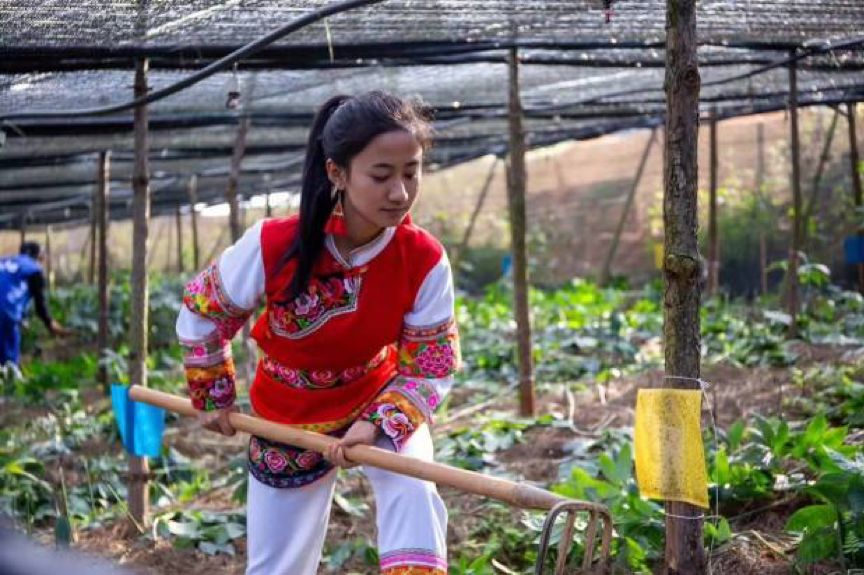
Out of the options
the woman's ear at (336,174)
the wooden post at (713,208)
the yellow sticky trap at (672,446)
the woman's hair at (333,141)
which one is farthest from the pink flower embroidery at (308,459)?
the wooden post at (713,208)

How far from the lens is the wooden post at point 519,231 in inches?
246

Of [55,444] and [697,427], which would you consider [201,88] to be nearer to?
[55,444]

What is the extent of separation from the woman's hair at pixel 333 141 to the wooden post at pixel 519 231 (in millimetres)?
3323

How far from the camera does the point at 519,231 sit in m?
6.32

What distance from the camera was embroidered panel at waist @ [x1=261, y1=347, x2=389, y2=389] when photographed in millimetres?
2928

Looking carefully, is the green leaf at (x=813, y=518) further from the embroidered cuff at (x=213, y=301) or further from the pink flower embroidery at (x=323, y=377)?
the embroidered cuff at (x=213, y=301)

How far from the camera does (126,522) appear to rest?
16.0 feet

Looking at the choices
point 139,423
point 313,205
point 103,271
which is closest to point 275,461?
point 313,205

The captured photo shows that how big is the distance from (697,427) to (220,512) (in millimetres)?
2863

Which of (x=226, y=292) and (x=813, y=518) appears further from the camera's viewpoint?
(x=813, y=518)

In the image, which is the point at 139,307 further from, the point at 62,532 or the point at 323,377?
the point at 323,377

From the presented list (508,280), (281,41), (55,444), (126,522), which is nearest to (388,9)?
(281,41)

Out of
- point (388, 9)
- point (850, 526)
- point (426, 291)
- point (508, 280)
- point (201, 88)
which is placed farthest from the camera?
point (508, 280)

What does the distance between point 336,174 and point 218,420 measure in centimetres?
74
